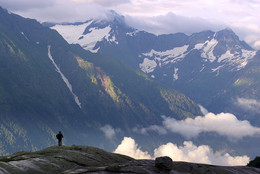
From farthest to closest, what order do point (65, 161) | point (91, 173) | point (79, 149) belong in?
point (79, 149) → point (65, 161) → point (91, 173)

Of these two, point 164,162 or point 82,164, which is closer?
point 164,162

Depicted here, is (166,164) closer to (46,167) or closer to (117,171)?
(117,171)

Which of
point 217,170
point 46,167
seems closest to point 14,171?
point 46,167

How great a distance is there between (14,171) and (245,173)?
153 ft

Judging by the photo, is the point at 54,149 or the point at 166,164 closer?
the point at 166,164

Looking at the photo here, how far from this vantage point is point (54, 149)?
284 feet

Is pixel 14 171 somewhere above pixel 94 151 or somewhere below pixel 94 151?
below

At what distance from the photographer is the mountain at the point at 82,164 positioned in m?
66.3

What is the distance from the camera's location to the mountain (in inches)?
2611

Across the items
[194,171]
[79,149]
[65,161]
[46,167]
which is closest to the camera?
[46,167]

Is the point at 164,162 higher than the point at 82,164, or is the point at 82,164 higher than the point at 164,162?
the point at 82,164

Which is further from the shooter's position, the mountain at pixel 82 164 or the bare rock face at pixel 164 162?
the mountain at pixel 82 164

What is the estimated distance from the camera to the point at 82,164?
7906 centimetres

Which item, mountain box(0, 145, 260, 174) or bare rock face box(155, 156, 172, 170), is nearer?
bare rock face box(155, 156, 172, 170)
